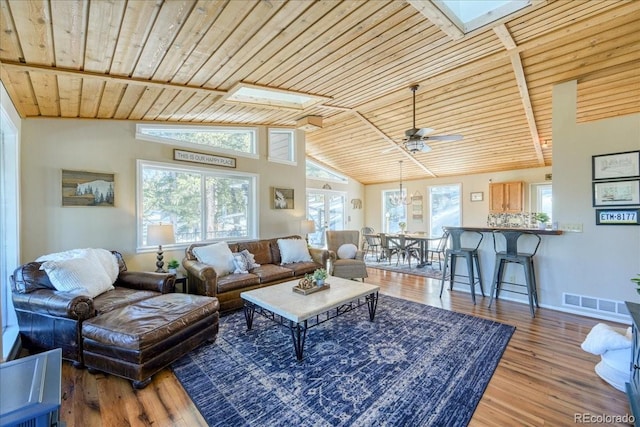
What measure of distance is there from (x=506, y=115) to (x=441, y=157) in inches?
84.2

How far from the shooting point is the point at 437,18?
8.09ft

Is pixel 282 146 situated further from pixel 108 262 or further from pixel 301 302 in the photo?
pixel 301 302

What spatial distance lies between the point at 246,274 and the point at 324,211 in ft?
15.8

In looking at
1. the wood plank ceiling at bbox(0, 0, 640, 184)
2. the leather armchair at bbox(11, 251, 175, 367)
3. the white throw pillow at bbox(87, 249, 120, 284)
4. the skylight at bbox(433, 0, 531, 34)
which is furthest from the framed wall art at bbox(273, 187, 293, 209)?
the skylight at bbox(433, 0, 531, 34)

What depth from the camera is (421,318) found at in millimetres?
3516

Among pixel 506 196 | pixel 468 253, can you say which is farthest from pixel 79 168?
pixel 506 196

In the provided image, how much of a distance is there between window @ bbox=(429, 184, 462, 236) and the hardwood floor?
550 cm

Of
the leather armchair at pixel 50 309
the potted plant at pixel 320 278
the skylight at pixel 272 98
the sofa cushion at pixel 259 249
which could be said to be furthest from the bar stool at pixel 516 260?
the leather armchair at pixel 50 309

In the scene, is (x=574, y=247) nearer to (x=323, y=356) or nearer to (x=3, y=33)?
(x=323, y=356)

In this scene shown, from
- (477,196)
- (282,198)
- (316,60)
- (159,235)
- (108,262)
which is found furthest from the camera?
(477,196)

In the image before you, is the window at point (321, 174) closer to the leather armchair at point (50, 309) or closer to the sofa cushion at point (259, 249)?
the sofa cushion at point (259, 249)

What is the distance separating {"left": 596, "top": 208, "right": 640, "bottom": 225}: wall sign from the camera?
3281 mm

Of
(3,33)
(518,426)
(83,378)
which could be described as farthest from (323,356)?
(3,33)

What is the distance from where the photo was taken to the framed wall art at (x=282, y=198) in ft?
18.4
